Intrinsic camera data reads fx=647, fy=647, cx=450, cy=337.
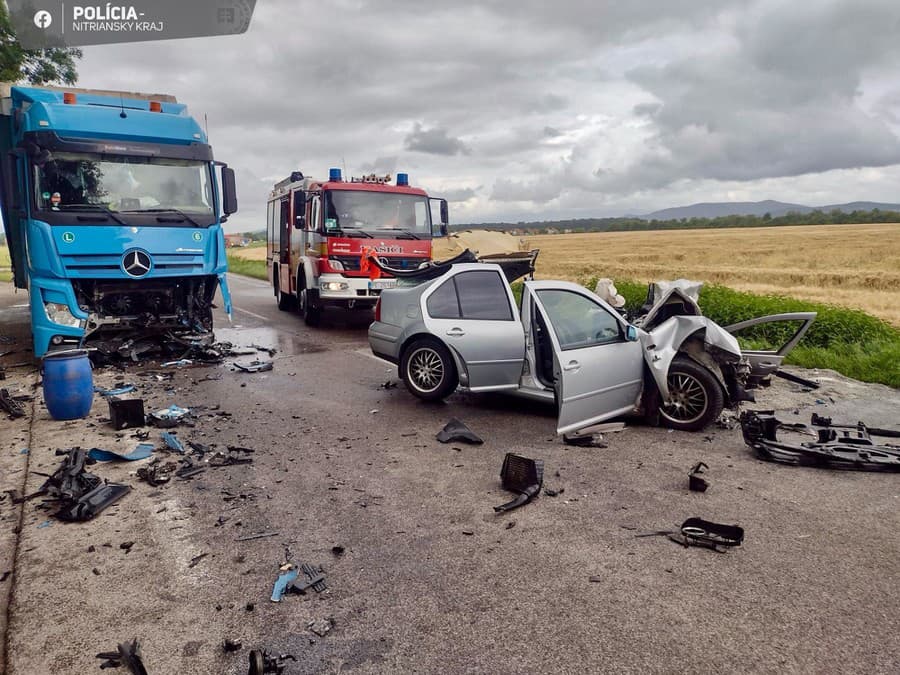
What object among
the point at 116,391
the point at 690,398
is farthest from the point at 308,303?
the point at 690,398

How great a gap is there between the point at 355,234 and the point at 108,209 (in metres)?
4.54

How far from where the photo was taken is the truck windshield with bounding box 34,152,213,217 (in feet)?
28.6

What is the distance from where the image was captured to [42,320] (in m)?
8.55

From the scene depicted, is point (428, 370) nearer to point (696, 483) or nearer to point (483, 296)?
point (483, 296)

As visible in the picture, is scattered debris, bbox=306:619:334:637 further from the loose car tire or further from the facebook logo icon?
the facebook logo icon

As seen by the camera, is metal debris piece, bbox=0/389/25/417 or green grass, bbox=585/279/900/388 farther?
green grass, bbox=585/279/900/388

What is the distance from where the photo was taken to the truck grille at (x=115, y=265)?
8.66 m

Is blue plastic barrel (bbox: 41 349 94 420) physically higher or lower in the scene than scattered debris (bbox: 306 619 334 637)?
higher

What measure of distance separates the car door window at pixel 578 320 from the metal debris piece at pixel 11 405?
5.81 meters

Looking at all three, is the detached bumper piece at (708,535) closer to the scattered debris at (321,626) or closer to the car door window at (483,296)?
the scattered debris at (321,626)

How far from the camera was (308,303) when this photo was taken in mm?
13586

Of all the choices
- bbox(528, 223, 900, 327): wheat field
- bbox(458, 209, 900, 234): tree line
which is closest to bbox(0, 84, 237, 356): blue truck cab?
bbox(528, 223, 900, 327): wheat field

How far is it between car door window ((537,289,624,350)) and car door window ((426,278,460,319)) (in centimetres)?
113

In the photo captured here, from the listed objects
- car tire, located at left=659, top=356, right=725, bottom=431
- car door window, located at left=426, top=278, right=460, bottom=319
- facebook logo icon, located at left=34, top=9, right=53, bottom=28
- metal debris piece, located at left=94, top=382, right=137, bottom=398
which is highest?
facebook logo icon, located at left=34, top=9, right=53, bottom=28
